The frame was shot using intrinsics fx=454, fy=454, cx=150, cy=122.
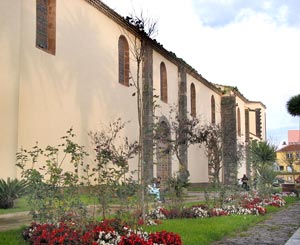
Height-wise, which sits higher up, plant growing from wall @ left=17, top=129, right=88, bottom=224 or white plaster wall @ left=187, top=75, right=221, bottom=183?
white plaster wall @ left=187, top=75, right=221, bottom=183

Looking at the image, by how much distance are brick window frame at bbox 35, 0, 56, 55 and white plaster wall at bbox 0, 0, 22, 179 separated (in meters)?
1.58

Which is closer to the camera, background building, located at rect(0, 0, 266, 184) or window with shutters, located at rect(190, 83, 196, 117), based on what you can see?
background building, located at rect(0, 0, 266, 184)

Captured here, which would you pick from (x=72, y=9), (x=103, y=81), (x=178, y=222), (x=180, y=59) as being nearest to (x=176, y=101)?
(x=180, y=59)

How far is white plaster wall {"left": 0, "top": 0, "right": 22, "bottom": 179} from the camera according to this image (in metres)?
13.1

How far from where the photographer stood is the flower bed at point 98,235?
590cm

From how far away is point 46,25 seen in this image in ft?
51.7

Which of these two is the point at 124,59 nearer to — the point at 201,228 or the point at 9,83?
the point at 9,83

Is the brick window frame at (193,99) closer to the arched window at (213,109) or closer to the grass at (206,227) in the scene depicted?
the arched window at (213,109)

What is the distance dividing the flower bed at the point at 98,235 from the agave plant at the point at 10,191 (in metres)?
5.55

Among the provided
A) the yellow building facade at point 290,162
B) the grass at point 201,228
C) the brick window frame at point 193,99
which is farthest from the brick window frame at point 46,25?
the yellow building facade at point 290,162

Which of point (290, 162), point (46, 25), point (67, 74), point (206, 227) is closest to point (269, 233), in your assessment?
point (206, 227)

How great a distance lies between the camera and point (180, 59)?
2777 cm

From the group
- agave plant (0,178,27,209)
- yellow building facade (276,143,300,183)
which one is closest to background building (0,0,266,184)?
agave plant (0,178,27,209)

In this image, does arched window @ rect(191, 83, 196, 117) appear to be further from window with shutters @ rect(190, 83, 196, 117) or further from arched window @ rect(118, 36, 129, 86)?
arched window @ rect(118, 36, 129, 86)
